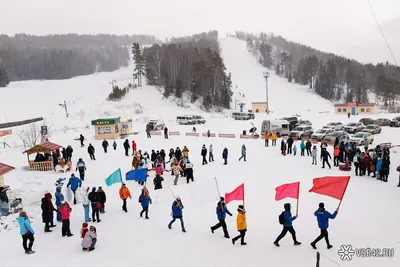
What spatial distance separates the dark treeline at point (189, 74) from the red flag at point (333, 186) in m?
56.4

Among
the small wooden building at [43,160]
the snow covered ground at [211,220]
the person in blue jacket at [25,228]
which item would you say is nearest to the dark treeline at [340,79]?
the snow covered ground at [211,220]

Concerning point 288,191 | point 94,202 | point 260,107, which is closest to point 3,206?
point 94,202

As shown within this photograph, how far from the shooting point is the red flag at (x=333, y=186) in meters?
9.09

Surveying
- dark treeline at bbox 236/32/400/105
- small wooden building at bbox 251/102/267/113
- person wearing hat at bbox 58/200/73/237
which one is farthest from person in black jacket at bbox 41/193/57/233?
dark treeline at bbox 236/32/400/105

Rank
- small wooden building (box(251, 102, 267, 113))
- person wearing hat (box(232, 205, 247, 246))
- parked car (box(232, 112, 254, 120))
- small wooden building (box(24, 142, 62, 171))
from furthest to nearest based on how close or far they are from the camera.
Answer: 1. small wooden building (box(251, 102, 267, 113))
2. parked car (box(232, 112, 254, 120))
3. small wooden building (box(24, 142, 62, 171))
4. person wearing hat (box(232, 205, 247, 246))

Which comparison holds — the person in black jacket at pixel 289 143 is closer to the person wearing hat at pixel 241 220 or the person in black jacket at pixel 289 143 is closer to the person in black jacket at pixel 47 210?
the person wearing hat at pixel 241 220

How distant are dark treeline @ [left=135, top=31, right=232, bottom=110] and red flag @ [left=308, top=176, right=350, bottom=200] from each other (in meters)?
56.4

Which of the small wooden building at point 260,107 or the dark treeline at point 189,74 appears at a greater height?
the dark treeline at point 189,74

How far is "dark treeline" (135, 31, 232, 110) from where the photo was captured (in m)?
65.8

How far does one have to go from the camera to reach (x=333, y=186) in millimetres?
9305

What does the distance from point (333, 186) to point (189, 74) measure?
62.7m

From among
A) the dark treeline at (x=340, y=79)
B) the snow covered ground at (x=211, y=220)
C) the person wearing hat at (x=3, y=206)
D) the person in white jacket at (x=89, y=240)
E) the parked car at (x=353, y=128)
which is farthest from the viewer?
the dark treeline at (x=340, y=79)

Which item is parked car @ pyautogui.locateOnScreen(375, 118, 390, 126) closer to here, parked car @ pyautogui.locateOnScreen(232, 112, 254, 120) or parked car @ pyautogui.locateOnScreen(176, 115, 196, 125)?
parked car @ pyautogui.locateOnScreen(232, 112, 254, 120)

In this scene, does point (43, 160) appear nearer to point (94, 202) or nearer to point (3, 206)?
point (3, 206)
